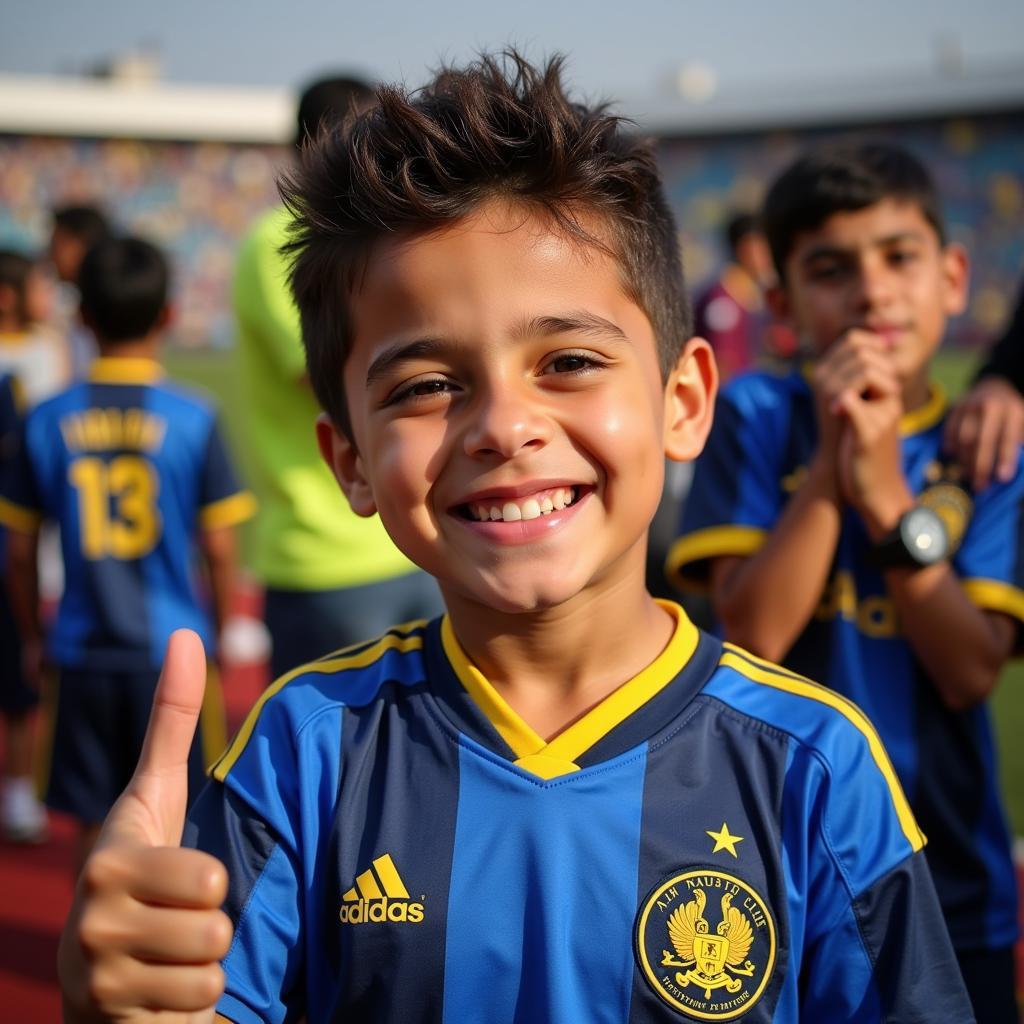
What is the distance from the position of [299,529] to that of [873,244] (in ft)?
4.85

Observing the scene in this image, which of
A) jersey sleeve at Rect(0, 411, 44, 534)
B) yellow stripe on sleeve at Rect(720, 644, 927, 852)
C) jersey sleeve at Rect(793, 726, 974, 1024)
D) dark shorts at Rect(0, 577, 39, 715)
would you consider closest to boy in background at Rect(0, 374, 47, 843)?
dark shorts at Rect(0, 577, 39, 715)

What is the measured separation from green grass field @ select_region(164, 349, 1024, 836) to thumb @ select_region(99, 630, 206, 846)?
6.75 feet

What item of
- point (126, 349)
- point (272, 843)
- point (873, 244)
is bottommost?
point (272, 843)

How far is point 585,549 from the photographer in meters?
1.47

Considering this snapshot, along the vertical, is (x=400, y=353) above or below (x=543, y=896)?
above

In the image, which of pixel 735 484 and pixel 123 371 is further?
pixel 123 371

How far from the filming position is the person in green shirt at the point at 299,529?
2.98 m

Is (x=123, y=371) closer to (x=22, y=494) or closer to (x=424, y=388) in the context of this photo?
(x=22, y=494)

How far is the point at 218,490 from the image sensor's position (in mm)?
3947

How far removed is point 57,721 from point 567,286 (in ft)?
9.49

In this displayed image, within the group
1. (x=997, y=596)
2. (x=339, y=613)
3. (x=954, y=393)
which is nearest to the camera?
(x=997, y=596)

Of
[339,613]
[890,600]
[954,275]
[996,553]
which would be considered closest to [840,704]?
[890,600]

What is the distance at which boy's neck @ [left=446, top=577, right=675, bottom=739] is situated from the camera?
1542mm

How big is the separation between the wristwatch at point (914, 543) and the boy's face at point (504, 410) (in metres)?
0.63
